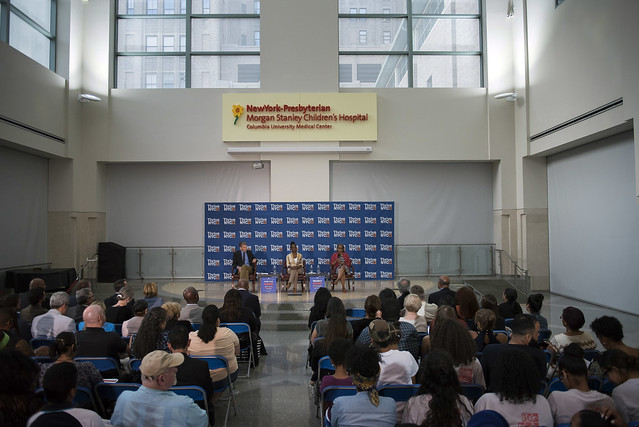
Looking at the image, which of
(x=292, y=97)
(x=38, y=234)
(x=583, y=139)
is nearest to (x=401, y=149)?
(x=292, y=97)

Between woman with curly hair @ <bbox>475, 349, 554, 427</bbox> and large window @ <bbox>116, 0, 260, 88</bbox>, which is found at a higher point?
large window @ <bbox>116, 0, 260, 88</bbox>

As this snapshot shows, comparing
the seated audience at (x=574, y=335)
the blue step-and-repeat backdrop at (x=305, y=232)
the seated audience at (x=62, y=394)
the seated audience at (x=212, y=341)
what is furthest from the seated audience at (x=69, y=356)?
the blue step-and-repeat backdrop at (x=305, y=232)

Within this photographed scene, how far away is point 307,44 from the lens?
42.5 ft

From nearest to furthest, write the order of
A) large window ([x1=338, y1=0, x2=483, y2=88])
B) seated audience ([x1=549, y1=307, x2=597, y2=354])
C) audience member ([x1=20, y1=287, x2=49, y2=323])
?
seated audience ([x1=549, y1=307, x2=597, y2=354])
audience member ([x1=20, y1=287, x2=49, y2=323])
large window ([x1=338, y1=0, x2=483, y2=88])

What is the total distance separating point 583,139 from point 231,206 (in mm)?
8825

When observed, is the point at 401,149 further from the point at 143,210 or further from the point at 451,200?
the point at 143,210

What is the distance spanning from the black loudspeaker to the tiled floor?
925 millimetres

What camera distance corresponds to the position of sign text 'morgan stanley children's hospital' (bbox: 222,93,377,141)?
42.4ft

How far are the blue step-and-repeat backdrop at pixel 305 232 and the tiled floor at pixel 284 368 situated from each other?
1288 millimetres

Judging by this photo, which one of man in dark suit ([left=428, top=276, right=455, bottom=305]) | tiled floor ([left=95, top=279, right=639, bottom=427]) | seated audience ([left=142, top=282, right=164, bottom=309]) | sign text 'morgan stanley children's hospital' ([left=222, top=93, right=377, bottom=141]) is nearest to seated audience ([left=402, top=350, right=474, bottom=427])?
tiled floor ([left=95, top=279, right=639, bottom=427])

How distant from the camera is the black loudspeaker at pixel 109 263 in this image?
12.6 meters

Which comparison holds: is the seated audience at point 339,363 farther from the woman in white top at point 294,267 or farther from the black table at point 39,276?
the black table at point 39,276

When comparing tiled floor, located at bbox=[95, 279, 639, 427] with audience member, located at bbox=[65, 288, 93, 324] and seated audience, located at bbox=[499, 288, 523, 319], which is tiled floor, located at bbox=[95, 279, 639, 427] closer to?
audience member, located at bbox=[65, 288, 93, 324]

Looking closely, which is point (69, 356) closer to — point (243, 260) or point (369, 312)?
point (369, 312)
